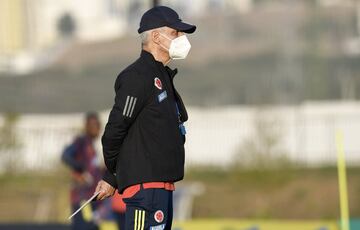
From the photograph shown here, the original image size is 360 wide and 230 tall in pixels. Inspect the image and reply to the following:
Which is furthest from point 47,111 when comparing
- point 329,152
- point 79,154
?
point 79,154

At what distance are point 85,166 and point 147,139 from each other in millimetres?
6060

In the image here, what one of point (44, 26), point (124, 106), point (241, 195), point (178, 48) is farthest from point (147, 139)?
point (44, 26)

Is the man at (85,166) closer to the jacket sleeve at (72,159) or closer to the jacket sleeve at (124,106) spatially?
the jacket sleeve at (72,159)

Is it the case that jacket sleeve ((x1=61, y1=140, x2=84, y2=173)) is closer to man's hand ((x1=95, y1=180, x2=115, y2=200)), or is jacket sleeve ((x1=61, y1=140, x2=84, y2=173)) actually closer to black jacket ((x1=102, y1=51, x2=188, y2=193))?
man's hand ((x1=95, y1=180, x2=115, y2=200))

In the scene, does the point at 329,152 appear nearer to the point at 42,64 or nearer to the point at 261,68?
the point at 261,68

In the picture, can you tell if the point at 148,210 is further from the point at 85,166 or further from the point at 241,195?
the point at 241,195

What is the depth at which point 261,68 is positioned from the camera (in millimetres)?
36875

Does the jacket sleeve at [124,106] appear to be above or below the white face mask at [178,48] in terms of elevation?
below

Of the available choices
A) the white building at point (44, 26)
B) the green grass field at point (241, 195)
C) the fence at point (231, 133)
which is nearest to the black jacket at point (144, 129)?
the green grass field at point (241, 195)

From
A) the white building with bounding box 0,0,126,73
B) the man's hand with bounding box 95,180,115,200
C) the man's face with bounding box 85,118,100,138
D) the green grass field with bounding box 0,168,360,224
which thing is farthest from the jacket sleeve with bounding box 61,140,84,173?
the white building with bounding box 0,0,126,73

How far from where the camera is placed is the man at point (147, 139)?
7.70m

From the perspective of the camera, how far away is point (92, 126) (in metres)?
13.6

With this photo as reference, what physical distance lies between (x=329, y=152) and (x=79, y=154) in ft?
65.2

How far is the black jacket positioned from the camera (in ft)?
25.2
